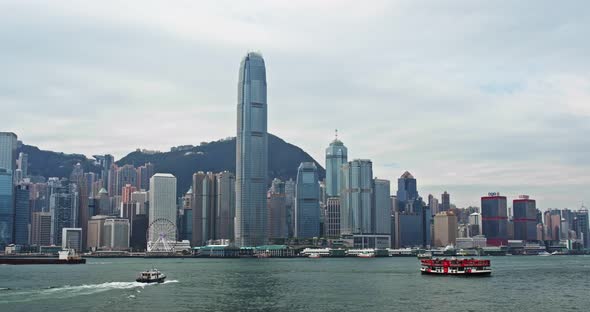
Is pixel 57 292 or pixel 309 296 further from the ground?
pixel 57 292

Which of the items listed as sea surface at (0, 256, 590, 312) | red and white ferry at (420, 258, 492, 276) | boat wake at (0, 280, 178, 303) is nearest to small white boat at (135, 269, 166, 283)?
sea surface at (0, 256, 590, 312)

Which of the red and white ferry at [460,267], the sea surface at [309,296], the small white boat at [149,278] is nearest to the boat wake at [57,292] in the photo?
the sea surface at [309,296]

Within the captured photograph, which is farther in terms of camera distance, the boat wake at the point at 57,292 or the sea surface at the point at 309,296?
the boat wake at the point at 57,292

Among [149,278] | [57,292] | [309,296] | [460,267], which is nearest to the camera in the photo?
[309,296]

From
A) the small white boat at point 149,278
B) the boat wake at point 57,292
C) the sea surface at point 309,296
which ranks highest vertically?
the small white boat at point 149,278

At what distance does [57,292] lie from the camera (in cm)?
11788

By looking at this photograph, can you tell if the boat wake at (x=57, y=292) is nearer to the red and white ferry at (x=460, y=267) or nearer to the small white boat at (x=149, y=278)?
the small white boat at (x=149, y=278)

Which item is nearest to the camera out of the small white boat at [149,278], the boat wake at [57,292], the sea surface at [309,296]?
the sea surface at [309,296]

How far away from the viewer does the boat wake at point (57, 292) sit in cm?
11025

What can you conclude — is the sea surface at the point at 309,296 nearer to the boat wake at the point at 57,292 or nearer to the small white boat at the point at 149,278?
the boat wake at the point at 57,292

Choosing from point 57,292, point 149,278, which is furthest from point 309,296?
point 57,292

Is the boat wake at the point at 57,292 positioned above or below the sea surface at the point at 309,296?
above

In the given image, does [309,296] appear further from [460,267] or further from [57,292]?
[460,267]

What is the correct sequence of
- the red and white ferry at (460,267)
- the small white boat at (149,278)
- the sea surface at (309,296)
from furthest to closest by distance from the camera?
the red and white ferry at (460,267) < the small white boat at (149,278) < the sea surface at (309,296)
